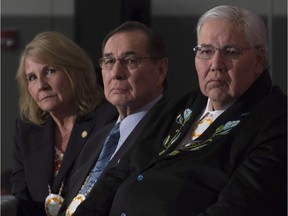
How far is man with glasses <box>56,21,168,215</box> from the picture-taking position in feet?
12.7

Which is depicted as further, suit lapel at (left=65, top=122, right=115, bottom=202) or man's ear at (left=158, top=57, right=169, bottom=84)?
man's ear at (left=158, top=57, right=169, bottom=84)

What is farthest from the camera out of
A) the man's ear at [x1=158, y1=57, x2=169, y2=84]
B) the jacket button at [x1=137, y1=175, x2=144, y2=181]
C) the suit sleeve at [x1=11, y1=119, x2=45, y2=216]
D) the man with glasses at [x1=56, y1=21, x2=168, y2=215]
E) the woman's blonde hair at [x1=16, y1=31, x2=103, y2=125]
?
the woman's blonde hair at [x1=16, y1=31, x2=103, y2=125]

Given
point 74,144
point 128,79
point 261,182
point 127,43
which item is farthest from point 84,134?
point 261,182

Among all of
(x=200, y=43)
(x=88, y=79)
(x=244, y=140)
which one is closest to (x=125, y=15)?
(x=88, y=79)

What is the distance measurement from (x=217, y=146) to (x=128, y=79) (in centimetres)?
102

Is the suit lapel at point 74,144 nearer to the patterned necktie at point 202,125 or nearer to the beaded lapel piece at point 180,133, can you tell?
the beaded lapel piece at point 180,133

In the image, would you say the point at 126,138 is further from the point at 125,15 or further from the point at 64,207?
the point at 125,15

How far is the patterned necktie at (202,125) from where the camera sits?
3307 millimetres

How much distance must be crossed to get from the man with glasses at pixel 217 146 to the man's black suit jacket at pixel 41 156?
0.83 meters

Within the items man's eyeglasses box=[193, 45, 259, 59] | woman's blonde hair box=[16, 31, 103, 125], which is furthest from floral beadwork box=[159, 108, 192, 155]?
woman's blonde hair box=[16, 31, 103, 125]

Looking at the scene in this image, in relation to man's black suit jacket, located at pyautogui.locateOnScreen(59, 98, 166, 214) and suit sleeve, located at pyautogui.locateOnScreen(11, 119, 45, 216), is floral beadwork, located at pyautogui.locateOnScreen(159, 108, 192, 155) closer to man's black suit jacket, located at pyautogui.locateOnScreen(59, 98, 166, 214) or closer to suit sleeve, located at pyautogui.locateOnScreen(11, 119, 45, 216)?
man's black suit jacket, located at pyautogui.locateOnScreen(59, 98, 166, 214)

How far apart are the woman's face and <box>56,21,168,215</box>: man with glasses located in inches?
23.6

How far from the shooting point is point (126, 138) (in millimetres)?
3768

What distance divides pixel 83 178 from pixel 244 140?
121 cm
